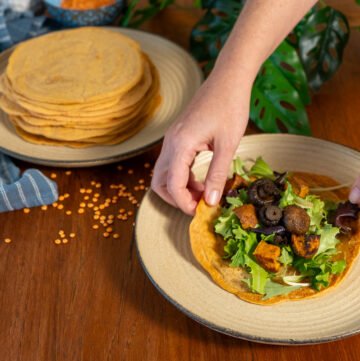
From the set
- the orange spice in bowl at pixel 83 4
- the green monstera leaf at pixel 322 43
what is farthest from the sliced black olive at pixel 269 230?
the orange spice in bowl at pixel 83 4

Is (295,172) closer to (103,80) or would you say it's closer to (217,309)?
(217,309)

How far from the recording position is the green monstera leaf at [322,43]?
2.24 m

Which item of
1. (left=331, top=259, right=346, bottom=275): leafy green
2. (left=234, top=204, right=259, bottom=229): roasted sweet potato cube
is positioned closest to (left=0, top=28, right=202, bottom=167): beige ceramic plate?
(left=234, top=204, right=259, bottom=229): roasted sweet potato cube

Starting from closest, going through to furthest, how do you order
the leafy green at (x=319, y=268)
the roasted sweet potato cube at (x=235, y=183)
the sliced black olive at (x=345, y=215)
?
the leafy green at (x=319, y=268) < the sliced black olive at (x=345, y=215) < the roasted sweet potato cube at (x=235, y=183)

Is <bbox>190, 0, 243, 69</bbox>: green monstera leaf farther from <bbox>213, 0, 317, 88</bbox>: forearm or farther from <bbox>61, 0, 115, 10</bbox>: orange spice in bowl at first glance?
<bbox>213, 0, 317, 88</bbox>: forearm

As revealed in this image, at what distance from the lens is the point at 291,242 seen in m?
1.51

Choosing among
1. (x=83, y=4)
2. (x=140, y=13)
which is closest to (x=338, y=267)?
(x=140, y=13)

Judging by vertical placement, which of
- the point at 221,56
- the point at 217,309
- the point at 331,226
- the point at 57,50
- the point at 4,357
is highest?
the point at 221,56

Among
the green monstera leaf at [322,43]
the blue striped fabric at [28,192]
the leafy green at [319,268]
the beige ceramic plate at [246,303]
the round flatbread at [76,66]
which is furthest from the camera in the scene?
the green monstera leaf at [322,43]

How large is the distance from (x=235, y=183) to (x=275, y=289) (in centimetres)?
34

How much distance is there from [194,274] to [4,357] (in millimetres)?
511

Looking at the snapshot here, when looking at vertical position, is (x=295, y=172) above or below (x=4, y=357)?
above

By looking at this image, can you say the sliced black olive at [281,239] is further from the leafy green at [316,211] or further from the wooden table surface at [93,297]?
the wooden table surface at [93,297]

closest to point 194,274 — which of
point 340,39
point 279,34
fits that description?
point 279,34
